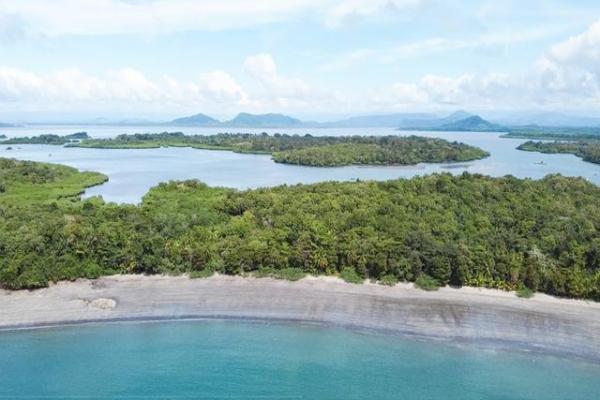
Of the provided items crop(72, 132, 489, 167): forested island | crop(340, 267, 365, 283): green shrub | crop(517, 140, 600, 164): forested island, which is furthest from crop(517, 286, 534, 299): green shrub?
crop(517, 140, 600, 164): forested island

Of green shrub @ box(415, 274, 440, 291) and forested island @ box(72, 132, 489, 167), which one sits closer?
green shrub @ box(415, 274, 440, 291)

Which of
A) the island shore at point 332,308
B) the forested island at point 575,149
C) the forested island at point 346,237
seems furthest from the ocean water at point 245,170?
the island shore at point 332,308

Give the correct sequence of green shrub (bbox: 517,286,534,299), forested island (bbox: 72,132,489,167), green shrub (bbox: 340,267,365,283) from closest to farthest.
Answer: green shrub (bbox: 517,286,534,299), green shrub (bbox: 340,267,365,283), forested island (bbox: 72,132,489,167)

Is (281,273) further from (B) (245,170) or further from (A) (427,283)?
(B) (245,170)

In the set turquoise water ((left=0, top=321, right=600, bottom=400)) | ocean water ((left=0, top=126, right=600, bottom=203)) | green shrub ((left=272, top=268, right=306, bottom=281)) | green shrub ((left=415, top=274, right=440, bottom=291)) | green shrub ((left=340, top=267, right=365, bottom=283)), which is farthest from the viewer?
ocean water ((left=0, top=126, right=600, bottom=203))

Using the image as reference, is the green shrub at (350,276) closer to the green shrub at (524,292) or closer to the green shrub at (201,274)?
the green shrub at (201,274)

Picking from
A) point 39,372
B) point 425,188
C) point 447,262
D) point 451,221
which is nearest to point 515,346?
point 447,262

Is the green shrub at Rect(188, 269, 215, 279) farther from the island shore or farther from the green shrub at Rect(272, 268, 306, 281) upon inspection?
the green shrub at Rect(272, 268, 306, 281)
